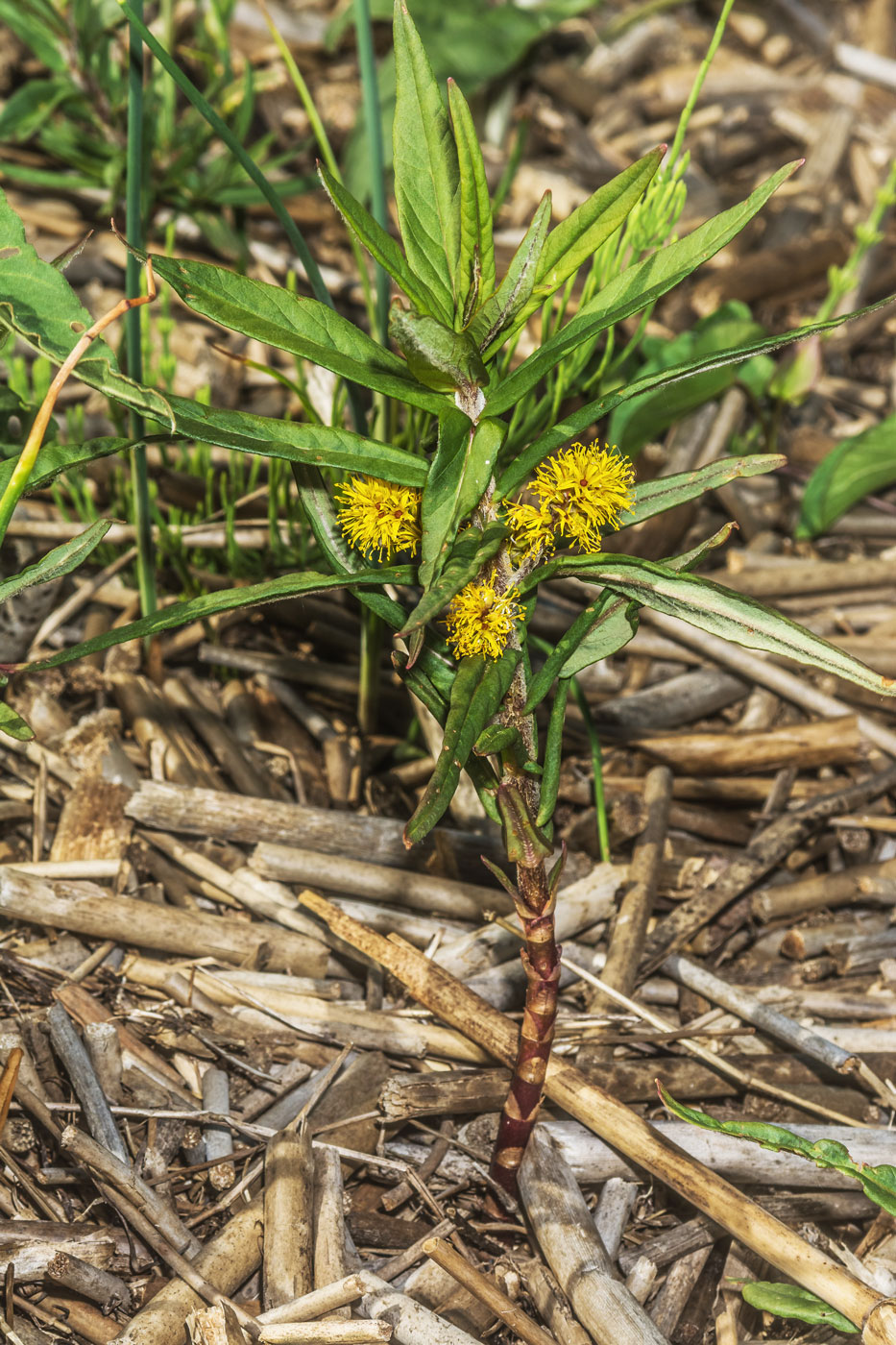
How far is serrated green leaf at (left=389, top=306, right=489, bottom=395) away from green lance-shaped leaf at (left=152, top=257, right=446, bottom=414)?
3 cm

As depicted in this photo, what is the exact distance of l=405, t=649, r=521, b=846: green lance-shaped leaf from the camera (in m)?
0.83

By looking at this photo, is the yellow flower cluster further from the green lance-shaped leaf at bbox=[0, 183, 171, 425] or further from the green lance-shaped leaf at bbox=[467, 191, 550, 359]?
the green lance-shaped leaf at bbox=[0, 183, 171, 425]

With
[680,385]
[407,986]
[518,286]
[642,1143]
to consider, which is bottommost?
[642,1143]

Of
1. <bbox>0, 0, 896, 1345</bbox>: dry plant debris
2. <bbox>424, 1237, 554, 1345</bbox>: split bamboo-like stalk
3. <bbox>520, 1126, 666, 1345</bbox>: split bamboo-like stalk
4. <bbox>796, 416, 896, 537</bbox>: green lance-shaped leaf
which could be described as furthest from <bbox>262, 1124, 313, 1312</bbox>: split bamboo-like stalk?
<bbox>796, 416, 896, 537</bbox>: green lance-shaped leaf

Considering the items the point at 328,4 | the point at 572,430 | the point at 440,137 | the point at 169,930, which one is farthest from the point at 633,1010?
the point at 328,4

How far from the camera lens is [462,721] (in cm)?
87

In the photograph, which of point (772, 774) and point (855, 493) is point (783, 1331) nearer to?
point (772, 774)

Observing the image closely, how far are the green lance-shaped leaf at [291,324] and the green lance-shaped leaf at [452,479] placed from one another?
0.04 metres

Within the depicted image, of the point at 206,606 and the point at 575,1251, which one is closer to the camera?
the point at 206,606

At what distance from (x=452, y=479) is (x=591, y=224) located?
0.25 m

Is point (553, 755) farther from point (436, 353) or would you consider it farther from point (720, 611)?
point (436, 353)

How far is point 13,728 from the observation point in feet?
3.05

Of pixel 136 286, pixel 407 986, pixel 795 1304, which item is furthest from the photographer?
pixel 136 286

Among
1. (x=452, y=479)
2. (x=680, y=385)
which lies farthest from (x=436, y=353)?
(x=680, y=385)
